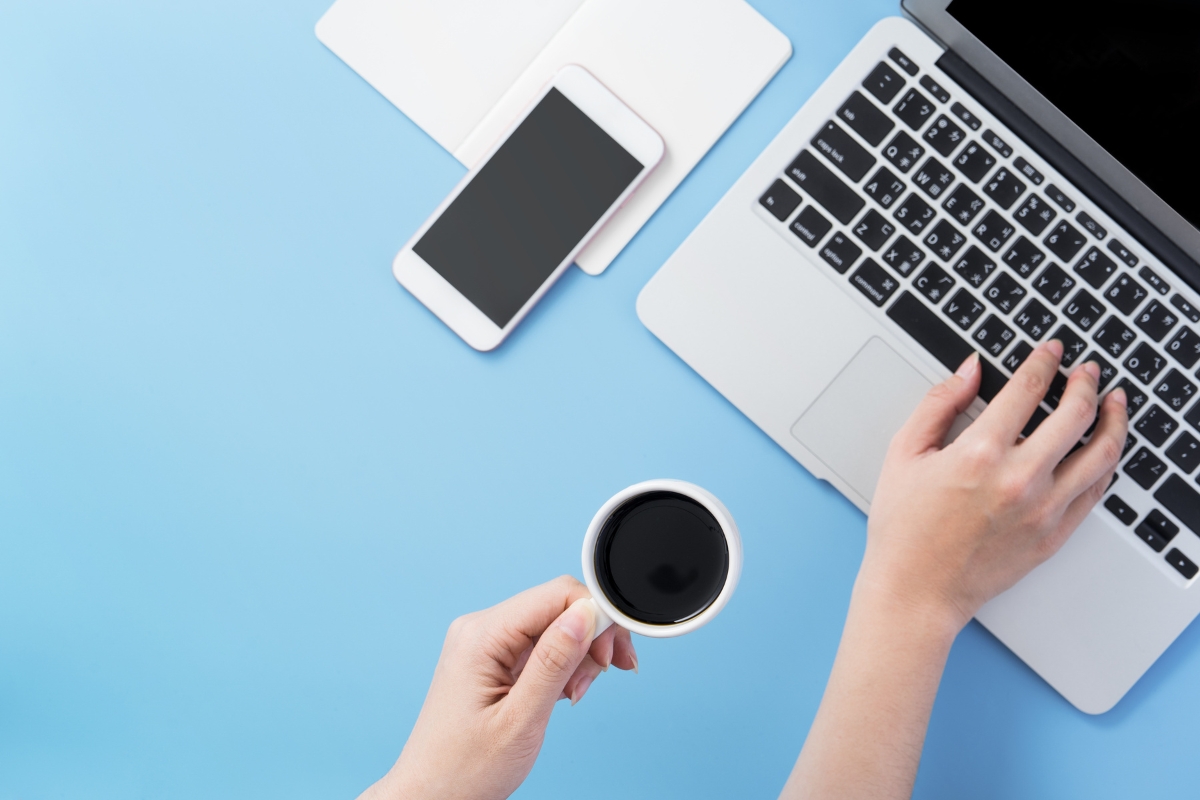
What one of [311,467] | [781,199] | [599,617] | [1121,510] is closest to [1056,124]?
[781,199]

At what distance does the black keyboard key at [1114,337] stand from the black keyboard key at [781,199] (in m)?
0.30

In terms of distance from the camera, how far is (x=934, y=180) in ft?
2.42

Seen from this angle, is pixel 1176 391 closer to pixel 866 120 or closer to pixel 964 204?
pixel 964 204

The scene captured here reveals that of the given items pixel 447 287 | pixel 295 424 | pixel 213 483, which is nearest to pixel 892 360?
pixel 447 287

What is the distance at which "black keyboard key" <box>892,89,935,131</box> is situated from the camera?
74 cm

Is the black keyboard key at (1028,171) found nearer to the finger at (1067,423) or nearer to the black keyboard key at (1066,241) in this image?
the black keyboard key at (1066,241)

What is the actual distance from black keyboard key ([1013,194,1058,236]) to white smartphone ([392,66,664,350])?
350mm

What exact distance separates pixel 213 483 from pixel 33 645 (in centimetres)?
29

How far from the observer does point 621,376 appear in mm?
848

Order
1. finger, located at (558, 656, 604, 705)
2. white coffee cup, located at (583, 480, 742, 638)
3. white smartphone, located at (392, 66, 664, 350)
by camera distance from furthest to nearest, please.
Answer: white smartphone, located at (392, 66, 664, 350)
finger, located at (558, 656, 604, 705)
white coffee cup, located at (583, 480, 742, 638)

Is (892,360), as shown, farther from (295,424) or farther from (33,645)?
(33,645)

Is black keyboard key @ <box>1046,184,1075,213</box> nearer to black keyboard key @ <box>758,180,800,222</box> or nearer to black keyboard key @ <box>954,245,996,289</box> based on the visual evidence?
black keyboard key @ <box>954,245,996,289</box>

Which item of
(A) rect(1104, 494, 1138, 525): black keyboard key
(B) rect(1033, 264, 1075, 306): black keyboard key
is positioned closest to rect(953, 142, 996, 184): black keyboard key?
(B) rect(1033, 264, 1075, 306): black keyboard key

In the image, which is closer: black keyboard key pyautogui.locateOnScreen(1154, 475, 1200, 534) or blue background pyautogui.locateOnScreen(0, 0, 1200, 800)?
black keyboard key pyautogui.locateOnScreen(1154, 475, 1200, 534)
